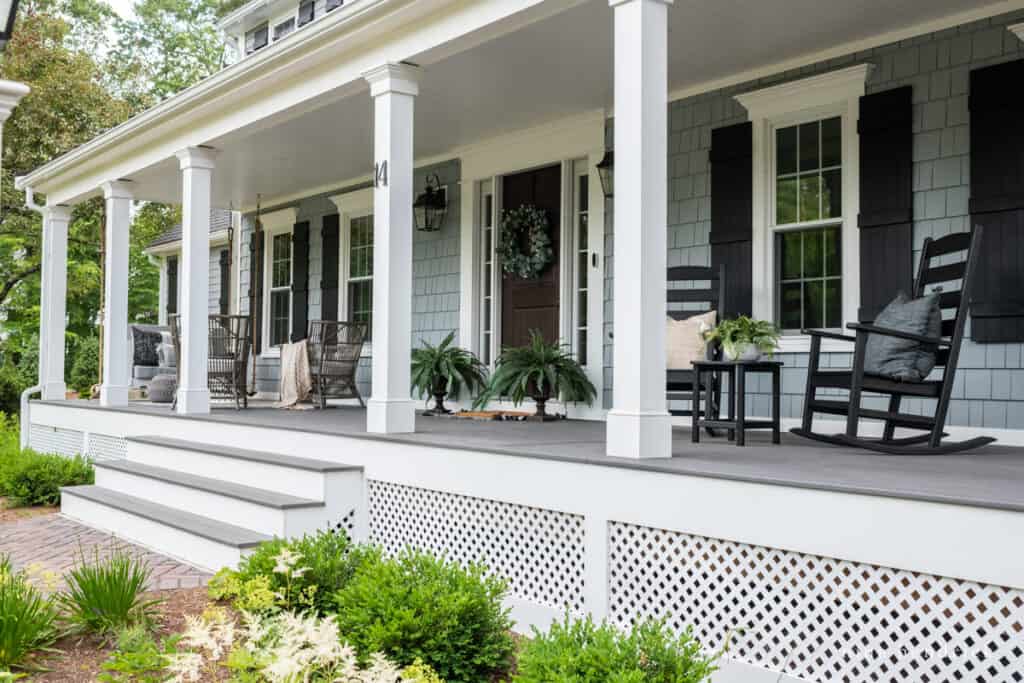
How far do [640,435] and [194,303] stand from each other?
4.62 meters

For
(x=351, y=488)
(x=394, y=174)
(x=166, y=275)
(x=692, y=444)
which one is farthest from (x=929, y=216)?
(x=166, y=275)

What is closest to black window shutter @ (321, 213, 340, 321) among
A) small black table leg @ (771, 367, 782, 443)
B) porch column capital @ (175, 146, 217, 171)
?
porch column capital @ (175, 146, 217, 171)

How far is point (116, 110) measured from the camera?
48.6ft

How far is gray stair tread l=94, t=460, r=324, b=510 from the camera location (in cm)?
516

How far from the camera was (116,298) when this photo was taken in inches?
341

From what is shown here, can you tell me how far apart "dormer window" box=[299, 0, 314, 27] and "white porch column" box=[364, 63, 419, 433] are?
6907 millimetres

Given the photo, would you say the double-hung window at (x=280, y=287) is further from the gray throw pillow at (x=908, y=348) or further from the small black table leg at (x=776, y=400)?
the gray throw pillow at (x=908, y=348)

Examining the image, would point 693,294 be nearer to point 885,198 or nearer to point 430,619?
point 885,198

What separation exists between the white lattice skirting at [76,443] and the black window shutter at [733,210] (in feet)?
17.0

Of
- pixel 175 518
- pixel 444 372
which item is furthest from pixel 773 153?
pixel 175 518

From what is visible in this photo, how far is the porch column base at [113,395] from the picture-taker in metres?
8.89

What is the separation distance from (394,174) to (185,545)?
2.44 meters

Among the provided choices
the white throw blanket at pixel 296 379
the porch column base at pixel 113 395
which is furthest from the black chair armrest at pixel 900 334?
the porch column base at pixel 113 395

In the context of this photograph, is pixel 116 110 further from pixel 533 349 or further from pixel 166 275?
pixel 533 349
